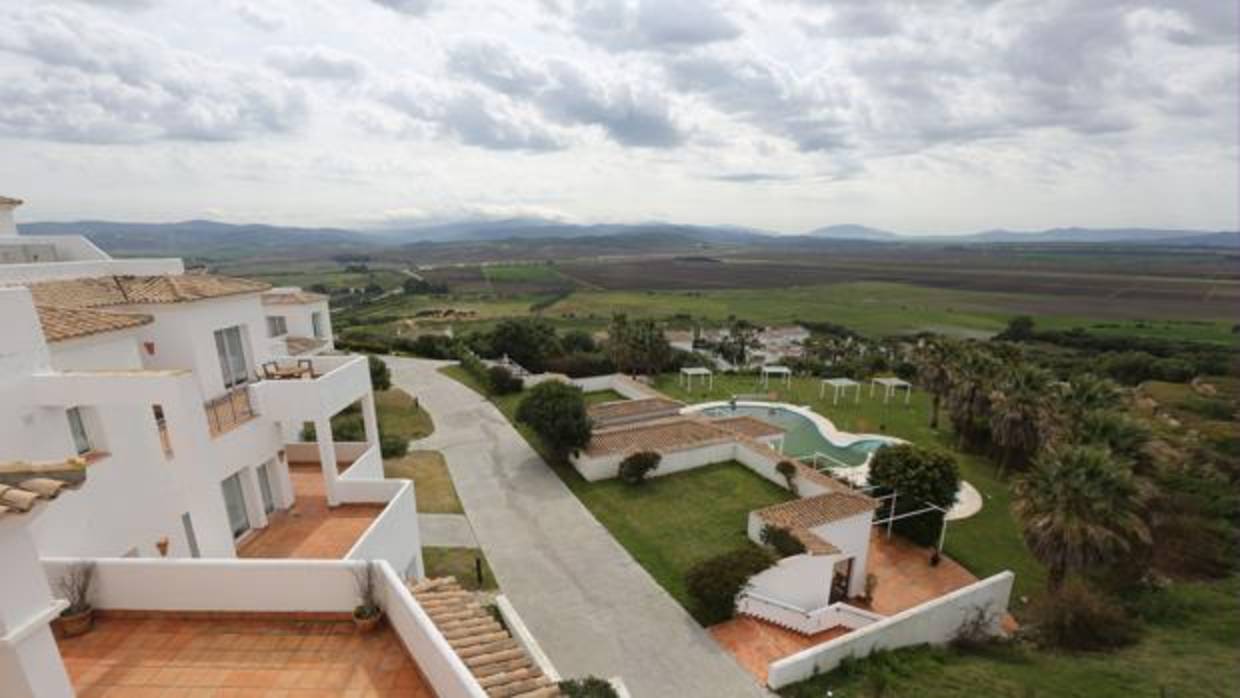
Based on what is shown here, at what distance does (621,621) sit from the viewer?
17.5m

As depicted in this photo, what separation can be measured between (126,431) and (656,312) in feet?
366

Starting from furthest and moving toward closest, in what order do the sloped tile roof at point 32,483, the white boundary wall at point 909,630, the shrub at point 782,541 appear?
the shrub at point 782,541
the white boundary wall at point 909,630
the sloped tile roof at point 32,483

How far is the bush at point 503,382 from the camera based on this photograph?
41.3 m

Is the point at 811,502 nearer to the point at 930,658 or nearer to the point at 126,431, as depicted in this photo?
the point at 930,658

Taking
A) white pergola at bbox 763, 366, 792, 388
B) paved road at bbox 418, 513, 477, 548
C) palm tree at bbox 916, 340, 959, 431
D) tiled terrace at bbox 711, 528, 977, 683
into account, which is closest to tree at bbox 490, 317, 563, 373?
white pergola at bbox 763, 366, 792, 388

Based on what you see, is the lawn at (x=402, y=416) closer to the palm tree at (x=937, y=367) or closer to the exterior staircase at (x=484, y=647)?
the exterior staircase at (x=484, y=647)

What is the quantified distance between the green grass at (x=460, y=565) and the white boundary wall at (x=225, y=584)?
11.4m

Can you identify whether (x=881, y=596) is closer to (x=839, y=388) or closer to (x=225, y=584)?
(x=225, y=584)

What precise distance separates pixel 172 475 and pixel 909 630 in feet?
64.4

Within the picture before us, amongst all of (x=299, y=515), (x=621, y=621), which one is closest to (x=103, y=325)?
(x=299, y=515)

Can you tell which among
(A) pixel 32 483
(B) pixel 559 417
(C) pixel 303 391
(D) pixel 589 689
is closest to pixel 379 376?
(B) pixel 559 417

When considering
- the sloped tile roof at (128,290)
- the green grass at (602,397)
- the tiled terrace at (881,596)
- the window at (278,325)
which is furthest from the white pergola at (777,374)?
the sloped tile roof at (128,290)

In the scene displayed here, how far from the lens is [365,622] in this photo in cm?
720

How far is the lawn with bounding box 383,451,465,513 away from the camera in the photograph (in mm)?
24438
